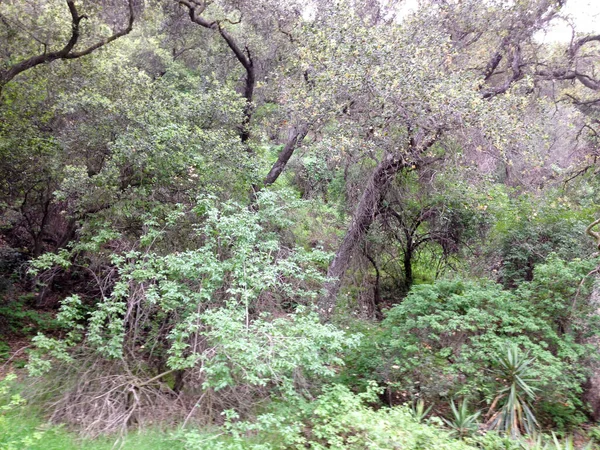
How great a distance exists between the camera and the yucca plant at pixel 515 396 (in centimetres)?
552

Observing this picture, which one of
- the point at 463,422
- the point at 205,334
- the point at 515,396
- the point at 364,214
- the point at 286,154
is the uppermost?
the point at 286,154

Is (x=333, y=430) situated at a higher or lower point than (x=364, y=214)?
lower

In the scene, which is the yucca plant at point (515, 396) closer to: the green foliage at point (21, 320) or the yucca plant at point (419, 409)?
the yucca plant at point (419, 409)

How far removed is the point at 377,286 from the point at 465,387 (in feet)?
19.4

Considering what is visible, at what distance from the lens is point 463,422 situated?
550cm

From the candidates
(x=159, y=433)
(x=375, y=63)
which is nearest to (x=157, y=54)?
(x=375, y=63)

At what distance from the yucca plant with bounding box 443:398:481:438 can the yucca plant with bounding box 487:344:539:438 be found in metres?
0.23

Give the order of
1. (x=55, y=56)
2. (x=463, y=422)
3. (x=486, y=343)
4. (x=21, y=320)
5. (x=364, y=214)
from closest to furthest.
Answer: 1. (x=463, y=422)
2. (x=486, y=343)
3. (x=55, y=56)
4. (x=21, y=320)
5. (x=364, y=214)

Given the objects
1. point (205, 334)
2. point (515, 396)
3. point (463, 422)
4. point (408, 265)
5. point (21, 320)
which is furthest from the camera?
point (408, 265)

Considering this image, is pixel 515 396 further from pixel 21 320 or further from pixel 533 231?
pixel 21 320

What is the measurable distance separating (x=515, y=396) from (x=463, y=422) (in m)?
0.81

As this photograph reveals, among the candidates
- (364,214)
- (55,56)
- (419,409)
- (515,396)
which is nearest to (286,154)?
(364,214)

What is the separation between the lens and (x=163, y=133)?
7582 millimetres

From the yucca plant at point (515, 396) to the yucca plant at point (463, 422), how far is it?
9.0 inches
